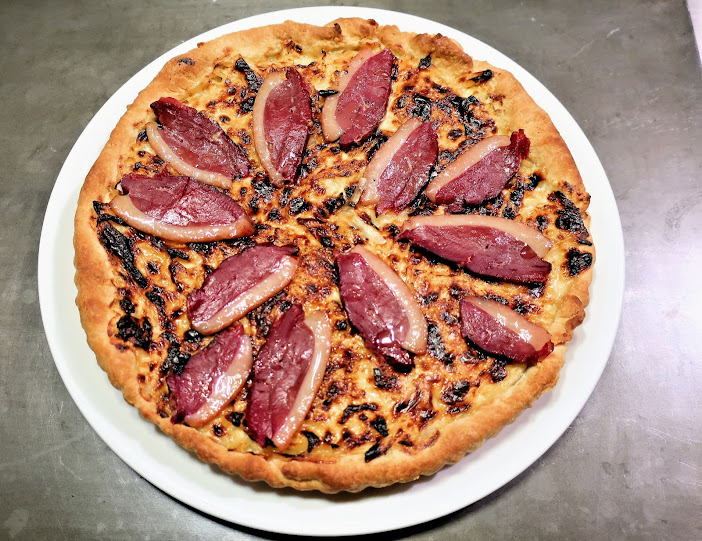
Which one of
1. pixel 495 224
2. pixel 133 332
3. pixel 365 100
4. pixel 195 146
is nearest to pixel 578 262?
pixel 495 224

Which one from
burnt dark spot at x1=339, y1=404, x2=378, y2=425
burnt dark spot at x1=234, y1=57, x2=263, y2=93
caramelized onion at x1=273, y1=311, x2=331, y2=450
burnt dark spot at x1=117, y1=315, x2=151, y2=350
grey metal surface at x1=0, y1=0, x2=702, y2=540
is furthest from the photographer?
burnt dark spot at x1=234, y1=57, x2=263, y2=93

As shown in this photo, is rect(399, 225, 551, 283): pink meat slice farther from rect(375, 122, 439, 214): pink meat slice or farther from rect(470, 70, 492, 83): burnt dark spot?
rect(470, 70, 492, 83): burnt dark spot

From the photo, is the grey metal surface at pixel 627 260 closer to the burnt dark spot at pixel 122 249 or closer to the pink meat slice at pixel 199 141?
the burnt dark spot at pixel 122 249

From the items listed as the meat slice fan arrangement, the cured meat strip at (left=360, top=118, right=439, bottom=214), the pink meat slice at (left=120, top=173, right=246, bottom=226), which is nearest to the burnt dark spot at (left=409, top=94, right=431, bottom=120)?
the meat slice fan arrangement

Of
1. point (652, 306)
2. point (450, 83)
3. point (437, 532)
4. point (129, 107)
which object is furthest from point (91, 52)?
point (652, 306)

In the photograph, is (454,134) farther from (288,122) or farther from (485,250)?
(288,122)

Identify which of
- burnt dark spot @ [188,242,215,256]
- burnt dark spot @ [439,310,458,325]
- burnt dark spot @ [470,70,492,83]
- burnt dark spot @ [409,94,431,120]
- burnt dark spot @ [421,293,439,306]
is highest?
burnt dark spot @ [470,70,492,83]

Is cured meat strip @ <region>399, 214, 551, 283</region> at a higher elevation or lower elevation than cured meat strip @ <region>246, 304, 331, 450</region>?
higher
